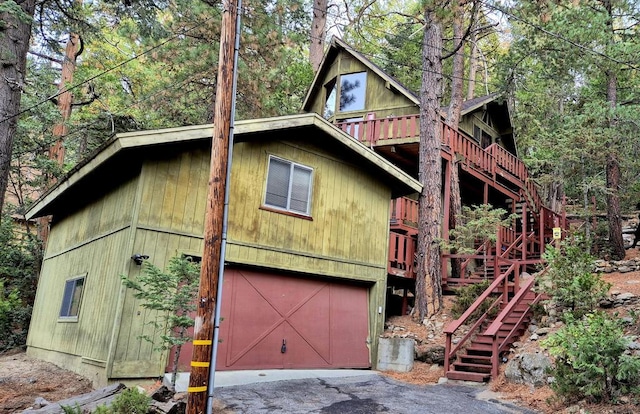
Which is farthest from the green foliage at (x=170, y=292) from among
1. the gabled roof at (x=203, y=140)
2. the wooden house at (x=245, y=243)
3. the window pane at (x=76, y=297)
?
the window pane at (x=76, y=297)

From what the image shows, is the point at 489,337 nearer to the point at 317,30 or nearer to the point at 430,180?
the point at 430,180

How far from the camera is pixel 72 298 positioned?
10.4 m

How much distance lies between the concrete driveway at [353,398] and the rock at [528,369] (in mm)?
547

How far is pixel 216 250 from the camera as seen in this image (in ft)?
17.8

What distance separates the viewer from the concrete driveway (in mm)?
6801

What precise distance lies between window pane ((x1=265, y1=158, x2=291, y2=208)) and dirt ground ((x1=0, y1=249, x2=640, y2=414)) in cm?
434

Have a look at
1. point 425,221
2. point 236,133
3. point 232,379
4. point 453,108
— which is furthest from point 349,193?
point 453,108

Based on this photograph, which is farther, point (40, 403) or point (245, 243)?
point (245, 243)

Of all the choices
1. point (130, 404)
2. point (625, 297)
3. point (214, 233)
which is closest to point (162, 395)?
point (130, 404)

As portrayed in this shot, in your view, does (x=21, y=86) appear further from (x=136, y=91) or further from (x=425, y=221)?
(x=136, y=91)

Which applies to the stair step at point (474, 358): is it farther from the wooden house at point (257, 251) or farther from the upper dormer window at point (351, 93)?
the upper dormer window at point (351, 93)

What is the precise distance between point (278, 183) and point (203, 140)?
1.93 m

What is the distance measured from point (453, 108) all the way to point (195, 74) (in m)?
9.41

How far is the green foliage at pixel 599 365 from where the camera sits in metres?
6.34
